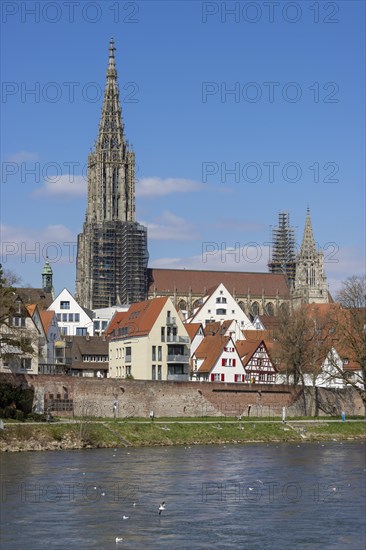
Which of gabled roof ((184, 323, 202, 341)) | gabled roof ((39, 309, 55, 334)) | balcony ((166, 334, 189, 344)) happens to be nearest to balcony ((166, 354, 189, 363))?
balcony ((166, 334, 189, 344))

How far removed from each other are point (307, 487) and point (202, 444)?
1176 inches

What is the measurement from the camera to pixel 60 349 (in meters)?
132

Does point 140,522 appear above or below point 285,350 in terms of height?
below

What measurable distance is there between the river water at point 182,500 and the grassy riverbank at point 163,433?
3023 millimetres

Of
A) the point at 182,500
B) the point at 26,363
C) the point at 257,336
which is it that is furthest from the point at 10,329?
the point at 257,336

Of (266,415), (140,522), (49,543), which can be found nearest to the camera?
(49,543)

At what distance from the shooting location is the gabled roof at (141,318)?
384 ft

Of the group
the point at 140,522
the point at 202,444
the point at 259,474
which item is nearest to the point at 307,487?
the point at 259,474

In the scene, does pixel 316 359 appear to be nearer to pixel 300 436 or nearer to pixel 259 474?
pixel 300 436

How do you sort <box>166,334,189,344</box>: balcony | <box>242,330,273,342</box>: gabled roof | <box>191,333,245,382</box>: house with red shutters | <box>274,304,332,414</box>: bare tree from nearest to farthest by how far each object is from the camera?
<box>274,304,332,414</box>: bare tree, <box>166,334,189,344</box>: balcony, <box>191,333,245,382</box>: house with red shutters, <box>242,330,273,342</box>: gabled roof

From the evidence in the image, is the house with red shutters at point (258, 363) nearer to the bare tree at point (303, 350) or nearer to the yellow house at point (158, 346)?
the bare tree at point (303, 350)

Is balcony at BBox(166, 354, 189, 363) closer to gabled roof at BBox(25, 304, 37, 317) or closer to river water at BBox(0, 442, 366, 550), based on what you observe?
gabled roof at BBox(25, 304, 37, 317)

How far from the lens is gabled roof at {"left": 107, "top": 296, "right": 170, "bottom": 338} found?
117188mm

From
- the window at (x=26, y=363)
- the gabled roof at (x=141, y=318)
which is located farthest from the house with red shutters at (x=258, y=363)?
the window at (x=26, y=363)
